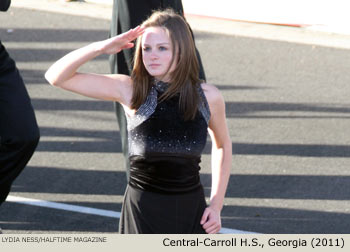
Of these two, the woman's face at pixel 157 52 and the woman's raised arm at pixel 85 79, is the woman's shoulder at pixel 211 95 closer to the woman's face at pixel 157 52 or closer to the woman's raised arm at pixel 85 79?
the woman's face at pixel 157 52

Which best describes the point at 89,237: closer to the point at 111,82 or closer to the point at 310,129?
the point at 111,82

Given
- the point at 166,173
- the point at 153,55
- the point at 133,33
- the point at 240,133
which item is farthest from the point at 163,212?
the point at 240,133

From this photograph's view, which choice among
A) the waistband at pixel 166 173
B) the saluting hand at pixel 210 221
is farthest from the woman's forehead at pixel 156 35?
the saluting hand at pixel 210 221

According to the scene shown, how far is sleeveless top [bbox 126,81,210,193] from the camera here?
4.39 meters

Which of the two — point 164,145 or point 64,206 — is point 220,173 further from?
point 64,206

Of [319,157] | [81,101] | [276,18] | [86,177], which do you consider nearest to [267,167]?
[319,157]

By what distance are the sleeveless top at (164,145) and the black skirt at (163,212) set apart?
36mm

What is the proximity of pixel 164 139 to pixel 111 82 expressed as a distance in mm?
414

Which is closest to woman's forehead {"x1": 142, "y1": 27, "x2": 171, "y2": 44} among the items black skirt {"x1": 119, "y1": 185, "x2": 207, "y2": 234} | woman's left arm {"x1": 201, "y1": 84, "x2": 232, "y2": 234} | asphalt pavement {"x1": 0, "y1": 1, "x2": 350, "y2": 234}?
woman's left arm {"x1": 201, "y1": 84, "x2": 232, "y2": 234}

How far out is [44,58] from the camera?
11.0 meters

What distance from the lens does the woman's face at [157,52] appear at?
14.5ft

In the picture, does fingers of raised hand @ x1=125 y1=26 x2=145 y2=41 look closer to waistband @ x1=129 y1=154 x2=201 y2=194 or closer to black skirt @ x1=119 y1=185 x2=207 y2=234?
waistband @ x1=129 y1=154 x2=201 y2=194

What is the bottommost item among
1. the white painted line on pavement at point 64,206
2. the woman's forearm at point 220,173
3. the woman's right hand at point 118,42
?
the white painted line on pavement at point 64,206

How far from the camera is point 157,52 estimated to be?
4418 millimetres
